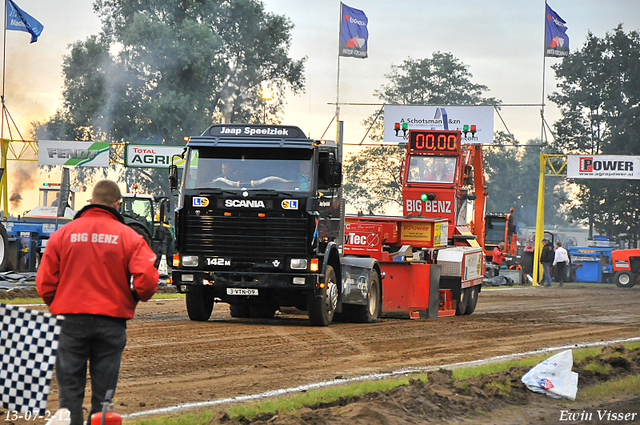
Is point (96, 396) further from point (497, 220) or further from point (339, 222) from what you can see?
point (497, 220)

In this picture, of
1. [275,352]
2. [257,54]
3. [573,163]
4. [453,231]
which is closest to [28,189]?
[257,54]

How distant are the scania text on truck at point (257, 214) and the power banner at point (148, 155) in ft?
65.5

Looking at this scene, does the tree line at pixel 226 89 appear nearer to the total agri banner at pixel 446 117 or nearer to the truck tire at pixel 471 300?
the total agri banner at pixel 446 117

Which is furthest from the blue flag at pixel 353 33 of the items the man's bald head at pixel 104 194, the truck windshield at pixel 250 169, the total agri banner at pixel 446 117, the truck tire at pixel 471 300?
the man's bald head at pixel 104 194

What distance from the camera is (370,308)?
15.1 m

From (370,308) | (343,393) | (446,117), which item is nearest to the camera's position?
(343,393)

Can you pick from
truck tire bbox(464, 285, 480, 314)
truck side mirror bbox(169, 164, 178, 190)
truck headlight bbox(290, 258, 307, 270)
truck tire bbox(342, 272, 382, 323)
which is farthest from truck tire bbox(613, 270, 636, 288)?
truck side mirror bbox(169, 164, 178, 190)

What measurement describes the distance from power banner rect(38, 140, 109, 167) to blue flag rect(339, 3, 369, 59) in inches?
451

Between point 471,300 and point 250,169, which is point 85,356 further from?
point 471,300

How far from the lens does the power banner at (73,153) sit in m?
33.6

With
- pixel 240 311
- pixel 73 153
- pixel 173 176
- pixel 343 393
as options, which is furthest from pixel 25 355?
pixel 73 153

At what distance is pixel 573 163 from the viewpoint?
34500 millimetres

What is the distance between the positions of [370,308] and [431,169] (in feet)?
21.9

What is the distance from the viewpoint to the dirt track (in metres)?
8.28
